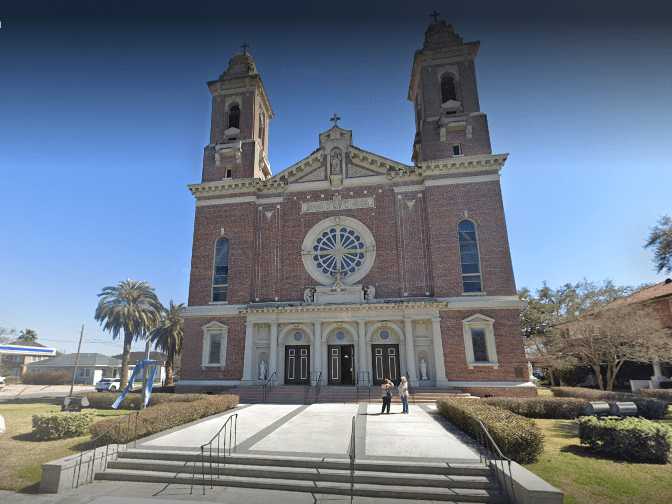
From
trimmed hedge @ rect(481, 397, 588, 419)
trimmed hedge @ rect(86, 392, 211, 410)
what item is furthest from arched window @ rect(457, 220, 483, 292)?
trimmed hedge @ rect(86, 392, 211, 410)

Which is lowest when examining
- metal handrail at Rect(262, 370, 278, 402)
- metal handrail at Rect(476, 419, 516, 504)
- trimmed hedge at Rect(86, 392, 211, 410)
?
metal handrail at Rect(476, 419, 516, 504)

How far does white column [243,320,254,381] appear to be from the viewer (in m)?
26.6

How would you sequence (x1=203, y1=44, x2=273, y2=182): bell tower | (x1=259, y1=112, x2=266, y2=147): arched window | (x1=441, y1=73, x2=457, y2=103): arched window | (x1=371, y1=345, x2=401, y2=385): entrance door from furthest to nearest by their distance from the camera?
(x1=259, y1=112, x2=266, y2=147): arched window < (x1=203, y1=44, x2=273, y2=182): bell tower < (x1=441, y1=73, x2=457, y2=103): arched window < (x1=371, y1=345, x2=401, y2=385): entrance door

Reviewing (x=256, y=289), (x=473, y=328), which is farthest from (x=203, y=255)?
(x=473, y=328)

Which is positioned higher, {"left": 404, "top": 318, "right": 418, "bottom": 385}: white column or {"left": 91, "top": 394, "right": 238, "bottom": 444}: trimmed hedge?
{"left": 404, "top": 318, "right": 418, "bottom": 385}: white column

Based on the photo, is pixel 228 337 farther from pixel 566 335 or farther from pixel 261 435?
pixel 566 335

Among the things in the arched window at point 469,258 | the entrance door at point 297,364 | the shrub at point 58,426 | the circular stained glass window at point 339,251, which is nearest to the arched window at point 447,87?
the arched window at point 469,258

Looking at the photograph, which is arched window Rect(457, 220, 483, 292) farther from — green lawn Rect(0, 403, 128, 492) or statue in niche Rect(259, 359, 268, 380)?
green lawn Rect(0, 403, 128, 492)

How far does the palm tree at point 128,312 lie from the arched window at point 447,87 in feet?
114

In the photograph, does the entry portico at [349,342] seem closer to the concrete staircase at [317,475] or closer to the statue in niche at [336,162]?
the statue in niche at [336,162]

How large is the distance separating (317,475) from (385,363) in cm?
1726

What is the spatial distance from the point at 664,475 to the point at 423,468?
6.27 metres

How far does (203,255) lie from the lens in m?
30.3

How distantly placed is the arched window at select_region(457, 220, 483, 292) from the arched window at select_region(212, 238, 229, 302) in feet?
56.4
